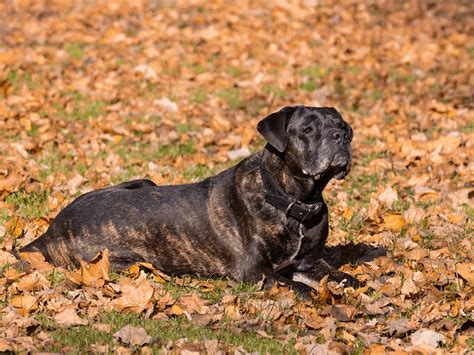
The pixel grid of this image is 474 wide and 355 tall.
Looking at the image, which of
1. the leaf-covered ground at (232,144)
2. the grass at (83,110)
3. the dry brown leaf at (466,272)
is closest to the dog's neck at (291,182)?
the leaf-covered ground at (232,144)

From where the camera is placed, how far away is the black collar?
7117mm

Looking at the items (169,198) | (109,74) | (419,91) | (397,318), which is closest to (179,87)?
(109,74)

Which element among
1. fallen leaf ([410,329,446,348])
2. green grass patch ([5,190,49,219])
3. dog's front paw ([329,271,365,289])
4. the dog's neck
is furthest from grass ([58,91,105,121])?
fallen leaf ([410,329,446,348])

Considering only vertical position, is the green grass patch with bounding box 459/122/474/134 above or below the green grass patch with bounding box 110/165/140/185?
below

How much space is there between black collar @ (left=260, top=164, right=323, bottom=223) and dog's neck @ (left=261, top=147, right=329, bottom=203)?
5cm

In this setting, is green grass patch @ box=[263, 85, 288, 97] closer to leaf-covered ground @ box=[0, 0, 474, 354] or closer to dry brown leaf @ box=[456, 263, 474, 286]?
leaf-covered ground @ box=[0, 0, 474, 354]

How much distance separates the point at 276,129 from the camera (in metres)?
7.11

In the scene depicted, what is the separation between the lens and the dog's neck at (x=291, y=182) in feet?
23.6

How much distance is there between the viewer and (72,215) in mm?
7664

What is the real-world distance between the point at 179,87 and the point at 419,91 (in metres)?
4.19

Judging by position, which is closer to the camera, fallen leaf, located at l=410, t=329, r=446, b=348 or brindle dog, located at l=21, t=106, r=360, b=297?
fallen leaf, located at l=410, t=329, r=446, b=348

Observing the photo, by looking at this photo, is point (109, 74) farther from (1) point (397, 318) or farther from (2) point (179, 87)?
(1) point (397, 318)

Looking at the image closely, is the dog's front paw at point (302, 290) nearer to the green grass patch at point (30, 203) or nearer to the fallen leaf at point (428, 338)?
the fallen leaf at point (428, 338)

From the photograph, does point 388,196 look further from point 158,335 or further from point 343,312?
point 158,335
